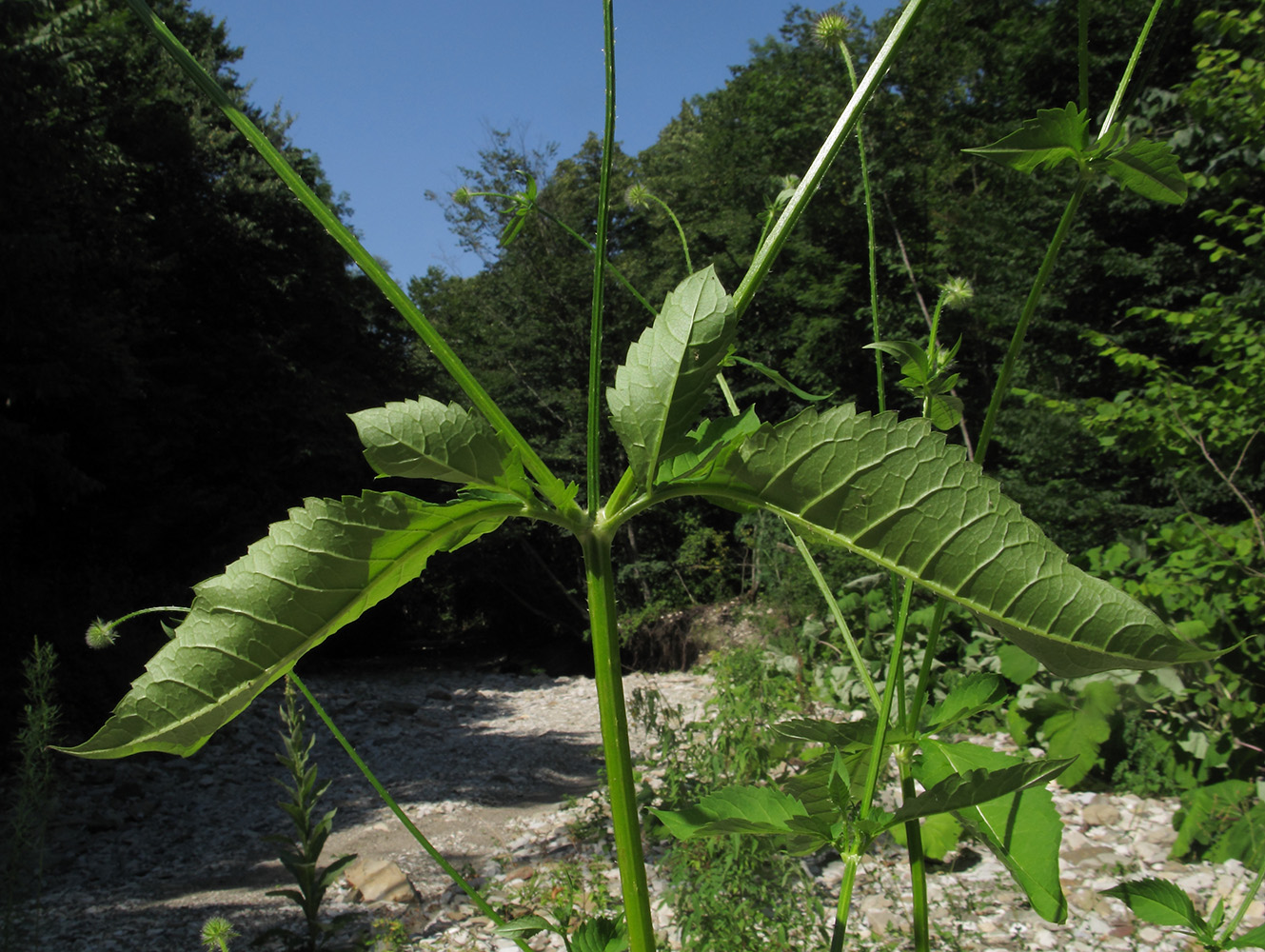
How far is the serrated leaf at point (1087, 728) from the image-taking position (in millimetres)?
3451

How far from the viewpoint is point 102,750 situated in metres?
0.32

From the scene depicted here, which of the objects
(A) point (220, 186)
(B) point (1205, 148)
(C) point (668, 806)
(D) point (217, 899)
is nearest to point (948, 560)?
(C) point (668, 806)

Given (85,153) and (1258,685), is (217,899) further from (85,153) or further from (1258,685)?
(85,153)

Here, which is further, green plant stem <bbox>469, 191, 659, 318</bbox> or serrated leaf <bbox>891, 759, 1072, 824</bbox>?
green plant stem <bbox>469, 191, 659, 318</bbox>

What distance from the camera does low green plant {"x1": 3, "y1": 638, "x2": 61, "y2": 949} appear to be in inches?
87.7

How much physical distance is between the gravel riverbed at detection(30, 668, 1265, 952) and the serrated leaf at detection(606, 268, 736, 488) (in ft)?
6.25

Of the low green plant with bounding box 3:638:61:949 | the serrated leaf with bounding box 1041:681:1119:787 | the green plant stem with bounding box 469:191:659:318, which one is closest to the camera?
the green plant stem with bounding box 469:191:659:318

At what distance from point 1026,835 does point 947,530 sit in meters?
0.32

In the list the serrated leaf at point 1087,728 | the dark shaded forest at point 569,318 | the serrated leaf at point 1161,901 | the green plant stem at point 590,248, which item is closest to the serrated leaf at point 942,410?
the green plant stem at point 590,248

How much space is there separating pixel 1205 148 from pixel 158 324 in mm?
10171

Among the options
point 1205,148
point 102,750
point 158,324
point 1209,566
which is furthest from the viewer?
point 158,324

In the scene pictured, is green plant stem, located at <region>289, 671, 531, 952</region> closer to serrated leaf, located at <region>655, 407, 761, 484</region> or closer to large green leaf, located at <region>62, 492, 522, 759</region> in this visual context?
large green leaf, located at <region>62, 492, 522, 759</region>

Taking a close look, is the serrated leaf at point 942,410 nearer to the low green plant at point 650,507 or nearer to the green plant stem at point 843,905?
the low green plant at point 650,507

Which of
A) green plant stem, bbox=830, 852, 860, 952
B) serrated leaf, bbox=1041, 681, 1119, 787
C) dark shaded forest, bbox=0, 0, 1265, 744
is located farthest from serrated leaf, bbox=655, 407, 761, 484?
serrated leaf, bbox=1041, 681, 1119, 787
